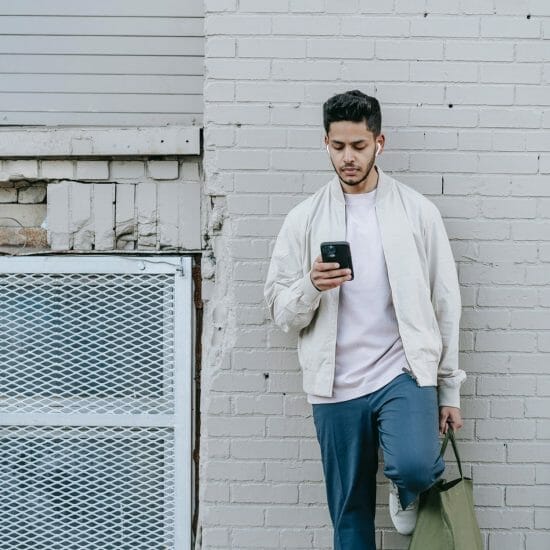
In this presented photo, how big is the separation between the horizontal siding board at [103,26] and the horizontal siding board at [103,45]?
20 millimetres

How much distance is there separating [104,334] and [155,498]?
0.74 metres

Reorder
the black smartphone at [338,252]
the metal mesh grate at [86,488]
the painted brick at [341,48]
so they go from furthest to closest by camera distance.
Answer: the metal mesh grate at [86,488], the painted brick at [341,48], the black smartphone at [338,252]

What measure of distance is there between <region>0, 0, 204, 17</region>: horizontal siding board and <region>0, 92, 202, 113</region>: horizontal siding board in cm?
34

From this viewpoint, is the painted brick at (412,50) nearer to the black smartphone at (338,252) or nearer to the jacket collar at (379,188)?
the jacket collar at (379,188)

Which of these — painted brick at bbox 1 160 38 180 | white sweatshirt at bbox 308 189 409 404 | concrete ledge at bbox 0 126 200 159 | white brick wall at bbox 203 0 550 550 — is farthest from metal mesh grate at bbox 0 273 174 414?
white sweatshirt at bbox 308 189 409 404

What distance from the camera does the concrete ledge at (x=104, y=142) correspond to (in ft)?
11.1

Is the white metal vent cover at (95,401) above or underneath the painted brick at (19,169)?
underneath

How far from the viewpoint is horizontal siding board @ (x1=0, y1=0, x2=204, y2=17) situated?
11.5 feet

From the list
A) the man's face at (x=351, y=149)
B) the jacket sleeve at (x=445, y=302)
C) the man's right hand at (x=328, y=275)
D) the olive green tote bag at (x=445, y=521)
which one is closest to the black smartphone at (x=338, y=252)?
the man's right hand at (x=328, y=275)

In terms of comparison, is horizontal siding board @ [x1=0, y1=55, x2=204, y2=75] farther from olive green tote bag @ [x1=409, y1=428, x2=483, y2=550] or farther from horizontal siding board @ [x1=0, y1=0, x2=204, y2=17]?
olive green tote bag @ [x1=409, y1=428, x2=483, y2=550]

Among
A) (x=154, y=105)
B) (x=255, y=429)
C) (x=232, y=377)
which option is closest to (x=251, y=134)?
(x=154, y=105)

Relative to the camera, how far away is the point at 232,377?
11.1 ft

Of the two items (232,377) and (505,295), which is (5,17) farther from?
(505,295)

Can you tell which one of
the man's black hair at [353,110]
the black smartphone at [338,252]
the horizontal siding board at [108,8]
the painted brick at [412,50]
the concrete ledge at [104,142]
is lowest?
the black smartphone at [338,252]
